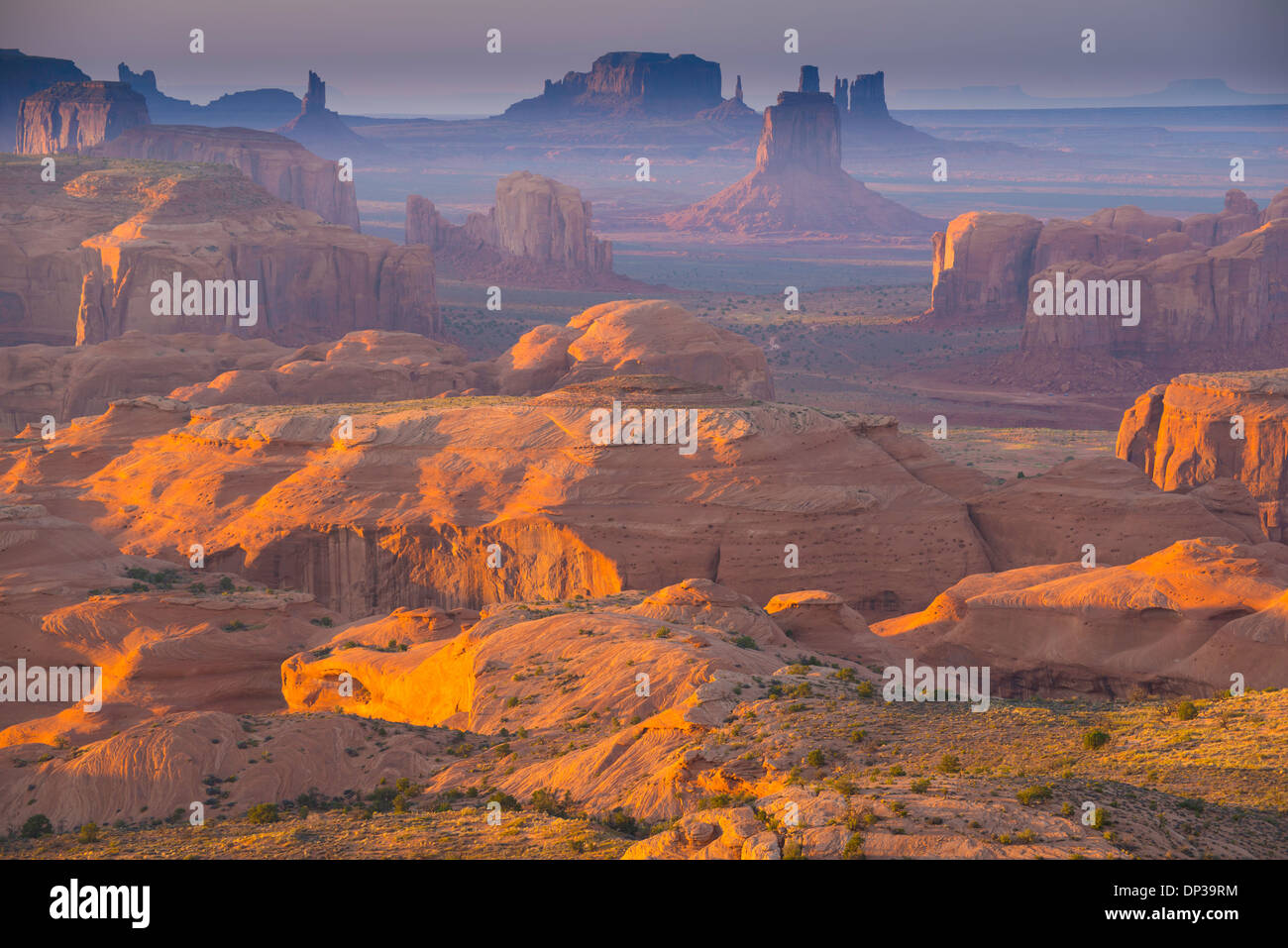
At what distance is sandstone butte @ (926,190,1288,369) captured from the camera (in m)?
103

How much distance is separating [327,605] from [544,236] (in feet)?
390

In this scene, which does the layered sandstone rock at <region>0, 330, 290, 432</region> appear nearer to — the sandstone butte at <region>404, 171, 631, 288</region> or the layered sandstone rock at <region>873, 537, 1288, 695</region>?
the layered sandstone rock at <region>873, 537, 1288, 695</region>

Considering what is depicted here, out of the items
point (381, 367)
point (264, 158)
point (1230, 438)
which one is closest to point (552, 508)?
point (381, 367)

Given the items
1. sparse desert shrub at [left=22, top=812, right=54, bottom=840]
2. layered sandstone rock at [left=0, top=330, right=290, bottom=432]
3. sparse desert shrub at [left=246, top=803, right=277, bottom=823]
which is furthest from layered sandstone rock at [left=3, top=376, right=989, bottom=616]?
layered sandstone rock at [left=0, top=330, right=290, bottom=432]

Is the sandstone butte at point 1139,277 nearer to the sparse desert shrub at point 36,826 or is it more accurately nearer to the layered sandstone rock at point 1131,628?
the layered sandstone rock at point 1131,628

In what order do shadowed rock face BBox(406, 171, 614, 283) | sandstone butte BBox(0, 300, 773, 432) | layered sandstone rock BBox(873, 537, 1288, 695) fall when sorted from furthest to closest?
shadowed rock face BBox(406, 171, 614, 283) < sandstone butte BBox(0, 300, 773, 432) < layered sandstone rock BBox(873, 537, 1288, 695)

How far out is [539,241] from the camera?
158625 mm

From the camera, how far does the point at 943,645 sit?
120 ft

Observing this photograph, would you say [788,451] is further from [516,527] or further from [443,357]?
[443,357]

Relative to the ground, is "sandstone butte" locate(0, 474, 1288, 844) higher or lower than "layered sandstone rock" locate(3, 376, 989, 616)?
lower

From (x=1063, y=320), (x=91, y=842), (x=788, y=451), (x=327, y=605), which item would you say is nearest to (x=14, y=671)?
(x=327, y=605)

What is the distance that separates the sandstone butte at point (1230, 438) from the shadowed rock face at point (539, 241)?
101m

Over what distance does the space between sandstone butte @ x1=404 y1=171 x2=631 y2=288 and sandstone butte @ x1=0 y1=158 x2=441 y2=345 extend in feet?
134

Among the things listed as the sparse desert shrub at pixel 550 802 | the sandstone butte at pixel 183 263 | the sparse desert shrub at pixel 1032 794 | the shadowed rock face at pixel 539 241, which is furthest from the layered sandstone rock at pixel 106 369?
the shadowed rock face at pixel 539 241
